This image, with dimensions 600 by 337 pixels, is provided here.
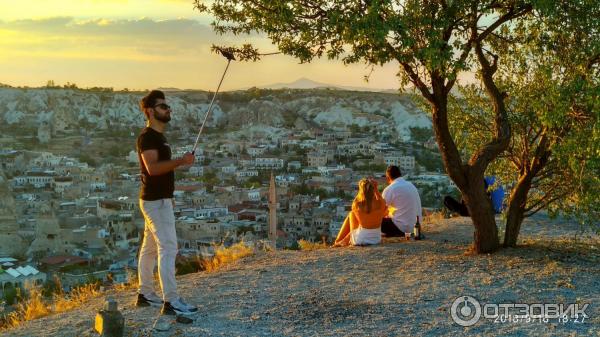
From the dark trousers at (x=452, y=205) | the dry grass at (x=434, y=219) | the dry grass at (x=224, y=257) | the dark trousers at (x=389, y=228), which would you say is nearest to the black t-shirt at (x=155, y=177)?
the dry grass at (x=224, y=257)

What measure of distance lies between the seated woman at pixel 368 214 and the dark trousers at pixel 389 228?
616mm

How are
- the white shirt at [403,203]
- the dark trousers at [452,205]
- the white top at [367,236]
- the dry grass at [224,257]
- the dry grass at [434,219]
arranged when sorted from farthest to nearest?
1. the dry grass at [434,219]
2. the dark trousers at [452,205]
3. the white shirt at [403,203]
4. the white top at [367,236]
5. the dry grass at [224,257]

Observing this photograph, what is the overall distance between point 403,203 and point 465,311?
3718 mm

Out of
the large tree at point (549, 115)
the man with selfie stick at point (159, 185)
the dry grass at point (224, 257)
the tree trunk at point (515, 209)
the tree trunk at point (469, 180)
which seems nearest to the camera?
the man with selfie stick at point (159, 185)

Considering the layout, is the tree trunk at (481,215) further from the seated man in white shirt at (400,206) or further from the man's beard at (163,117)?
the man's beard at (163,117)

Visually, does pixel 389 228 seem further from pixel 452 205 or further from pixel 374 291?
pixel 374 291

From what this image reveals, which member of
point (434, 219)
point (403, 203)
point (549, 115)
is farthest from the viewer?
point (434, 219)

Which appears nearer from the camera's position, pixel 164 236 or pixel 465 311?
pixel 164 236

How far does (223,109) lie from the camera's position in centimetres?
10138

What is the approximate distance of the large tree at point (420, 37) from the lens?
6.02 metres

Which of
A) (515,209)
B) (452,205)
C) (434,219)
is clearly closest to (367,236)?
(515,209)

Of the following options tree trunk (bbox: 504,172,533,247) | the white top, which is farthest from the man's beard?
tree trunk (bbox: 504,172,533,247)

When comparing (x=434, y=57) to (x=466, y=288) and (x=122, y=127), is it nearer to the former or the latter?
(x=466, y=288)

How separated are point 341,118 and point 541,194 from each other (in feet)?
283
